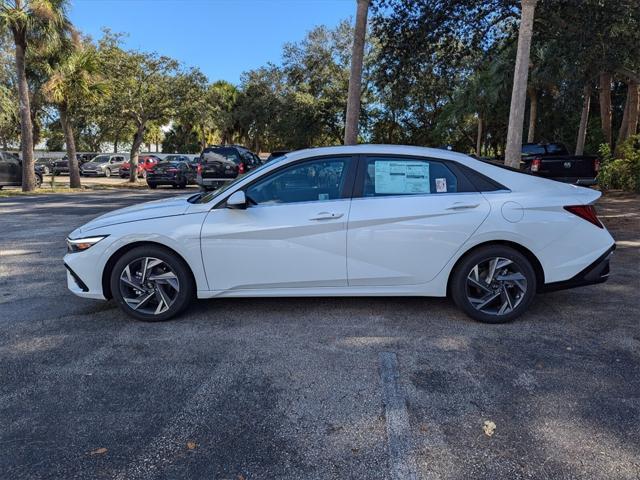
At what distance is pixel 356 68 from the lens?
1095cm

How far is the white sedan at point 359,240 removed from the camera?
439 centimetres

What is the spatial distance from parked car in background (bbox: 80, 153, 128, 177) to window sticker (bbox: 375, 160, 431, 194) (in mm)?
35857

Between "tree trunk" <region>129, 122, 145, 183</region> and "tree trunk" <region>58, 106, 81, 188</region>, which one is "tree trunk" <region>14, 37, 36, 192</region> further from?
"tree trunk" <region>129, 122, 145, 183</region>

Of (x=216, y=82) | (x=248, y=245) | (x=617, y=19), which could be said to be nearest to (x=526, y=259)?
(x=248, y=245)

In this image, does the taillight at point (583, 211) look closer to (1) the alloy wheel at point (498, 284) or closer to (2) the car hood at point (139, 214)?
(1) the alloy wheel at point (498, 284)

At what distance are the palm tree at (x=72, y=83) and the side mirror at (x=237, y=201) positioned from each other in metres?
19.3

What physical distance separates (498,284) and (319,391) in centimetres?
208

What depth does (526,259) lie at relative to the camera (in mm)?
4453

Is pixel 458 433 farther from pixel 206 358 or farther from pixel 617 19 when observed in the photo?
pixel 617 19

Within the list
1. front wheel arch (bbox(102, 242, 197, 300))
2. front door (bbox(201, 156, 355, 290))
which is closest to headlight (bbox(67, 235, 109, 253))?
front wheel arch (bbox(102, 242, 197, 300))

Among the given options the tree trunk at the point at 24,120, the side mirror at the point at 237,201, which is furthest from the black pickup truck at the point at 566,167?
the tree trunk at the point at 24,120

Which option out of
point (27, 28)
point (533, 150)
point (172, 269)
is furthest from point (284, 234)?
point (27, 28)

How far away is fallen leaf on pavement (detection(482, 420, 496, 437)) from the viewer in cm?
280

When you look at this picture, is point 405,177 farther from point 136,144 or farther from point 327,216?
point 136,144
